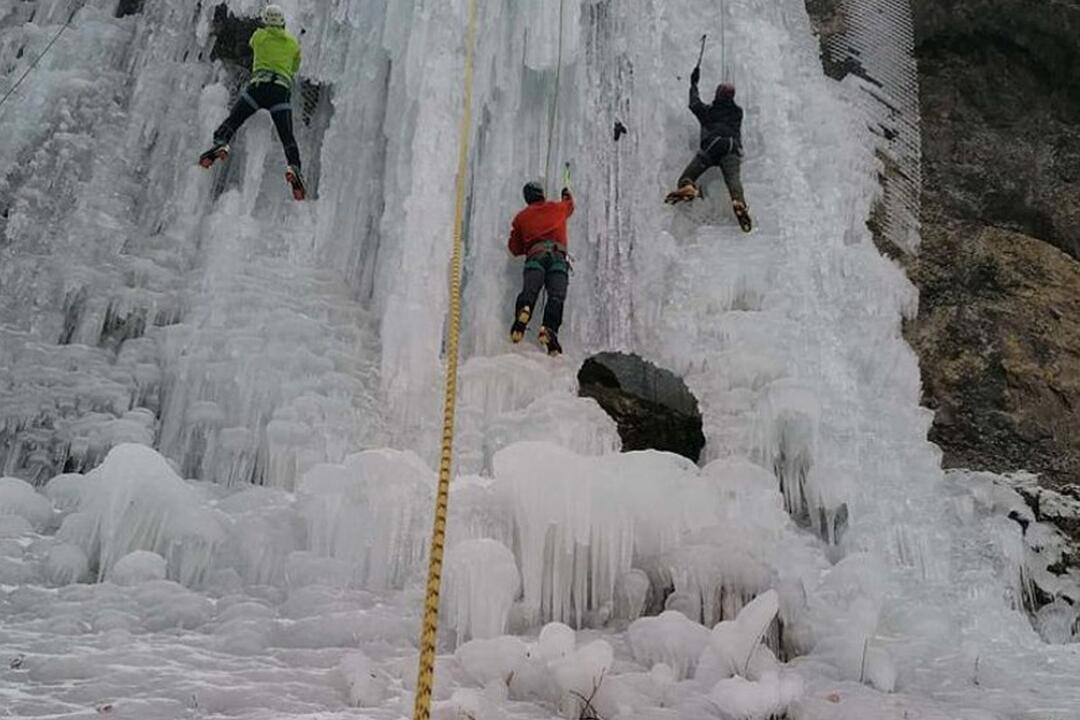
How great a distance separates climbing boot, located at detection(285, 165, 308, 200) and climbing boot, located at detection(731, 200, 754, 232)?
8.94 ft

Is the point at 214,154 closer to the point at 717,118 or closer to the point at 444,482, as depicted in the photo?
the point at 717,118

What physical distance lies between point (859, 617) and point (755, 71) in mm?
4875

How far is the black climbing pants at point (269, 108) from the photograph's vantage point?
7027 mm

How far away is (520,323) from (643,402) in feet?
3.39

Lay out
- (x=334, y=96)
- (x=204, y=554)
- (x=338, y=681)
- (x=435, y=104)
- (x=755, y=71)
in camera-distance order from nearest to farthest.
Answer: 1. (x=338, y=681)
2. (x=204, y=554)
3. (x=435, y=104)
4. (x=334, y=96)
5. (x=755, y=71)

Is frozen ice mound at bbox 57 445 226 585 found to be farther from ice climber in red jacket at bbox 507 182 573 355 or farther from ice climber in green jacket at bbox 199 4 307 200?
ice climber in green jacket at bbox 199 4 307 200

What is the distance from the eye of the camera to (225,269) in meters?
6.57

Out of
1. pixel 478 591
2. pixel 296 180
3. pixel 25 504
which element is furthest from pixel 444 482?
pixel 296 180

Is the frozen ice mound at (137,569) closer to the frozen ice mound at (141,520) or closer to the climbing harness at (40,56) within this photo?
the frozen ice mound at (141,520)

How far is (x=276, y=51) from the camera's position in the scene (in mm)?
7188

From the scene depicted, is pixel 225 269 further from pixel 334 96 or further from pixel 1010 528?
pixel 1010 528

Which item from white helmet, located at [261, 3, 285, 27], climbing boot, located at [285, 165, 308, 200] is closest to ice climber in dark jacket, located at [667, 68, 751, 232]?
climbing boot, located at [285, 165, 308, 200]

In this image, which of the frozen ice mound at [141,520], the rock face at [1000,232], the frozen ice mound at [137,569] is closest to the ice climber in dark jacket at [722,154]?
the rock face at [1000,232]

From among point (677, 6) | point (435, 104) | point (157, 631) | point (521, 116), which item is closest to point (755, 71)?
point (677, 6)
